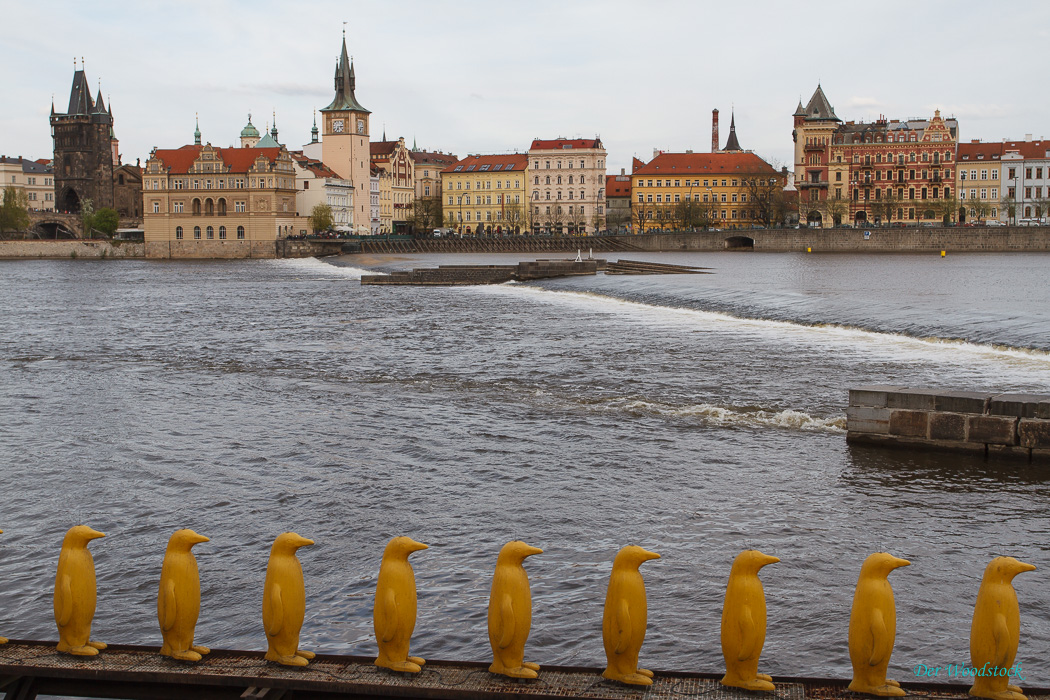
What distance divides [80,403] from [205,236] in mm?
121714

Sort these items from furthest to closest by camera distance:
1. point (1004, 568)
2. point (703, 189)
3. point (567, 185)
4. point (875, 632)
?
point (567, 185) < point (703, 189) < point (875, 632) < point (1004, 568)

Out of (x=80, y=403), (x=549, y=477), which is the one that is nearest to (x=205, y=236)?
(x=80, y=403)

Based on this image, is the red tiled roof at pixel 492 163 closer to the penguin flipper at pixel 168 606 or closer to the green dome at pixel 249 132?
the green dome at pixel 249 132

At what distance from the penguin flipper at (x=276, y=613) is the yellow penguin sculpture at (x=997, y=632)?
394 cm

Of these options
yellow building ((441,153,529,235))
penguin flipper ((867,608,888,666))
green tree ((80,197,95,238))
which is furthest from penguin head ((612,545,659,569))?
green tree ((80,197,95,238))

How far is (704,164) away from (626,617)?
147926 millimetres

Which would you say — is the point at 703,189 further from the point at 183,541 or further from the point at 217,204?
the point at 183,541

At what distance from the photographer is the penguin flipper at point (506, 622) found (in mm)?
5938

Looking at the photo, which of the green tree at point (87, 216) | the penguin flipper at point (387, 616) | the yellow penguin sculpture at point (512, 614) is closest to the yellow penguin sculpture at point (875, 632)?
the yellow penguin sculpture at point (512, 614)

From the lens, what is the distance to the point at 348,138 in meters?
154

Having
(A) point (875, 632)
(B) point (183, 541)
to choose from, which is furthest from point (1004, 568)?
(B) point (183, 541)

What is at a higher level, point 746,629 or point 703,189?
point 703,189

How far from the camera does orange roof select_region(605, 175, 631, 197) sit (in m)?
160

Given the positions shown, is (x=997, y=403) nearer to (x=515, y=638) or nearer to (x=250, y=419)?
(x=515, y=638)
